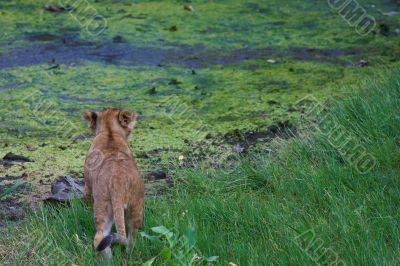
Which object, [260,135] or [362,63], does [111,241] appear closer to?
[260,135]

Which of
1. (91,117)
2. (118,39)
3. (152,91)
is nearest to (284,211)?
(91,117)

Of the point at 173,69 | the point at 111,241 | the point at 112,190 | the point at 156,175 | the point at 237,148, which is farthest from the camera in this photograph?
the point at 173,69

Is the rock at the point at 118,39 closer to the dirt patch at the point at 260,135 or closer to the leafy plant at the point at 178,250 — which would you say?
the dirt patch at the point at 260,135

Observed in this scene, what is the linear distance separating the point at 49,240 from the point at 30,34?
4.93 metres

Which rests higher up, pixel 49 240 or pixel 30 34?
pixel 49 240

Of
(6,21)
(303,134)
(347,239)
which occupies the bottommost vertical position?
(6,21)

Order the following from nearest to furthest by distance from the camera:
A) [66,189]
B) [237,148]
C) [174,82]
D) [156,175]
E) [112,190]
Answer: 1. [112,190]
2. [66,189]
3. [156,175]
4. [237,148]
5. [174,82]

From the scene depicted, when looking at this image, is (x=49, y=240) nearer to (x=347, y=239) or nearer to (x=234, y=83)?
(x=347, y=239)

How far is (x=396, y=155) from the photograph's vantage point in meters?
5.29

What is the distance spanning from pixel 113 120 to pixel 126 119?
0.25 feet

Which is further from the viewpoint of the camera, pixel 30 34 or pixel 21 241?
pixel 30 34

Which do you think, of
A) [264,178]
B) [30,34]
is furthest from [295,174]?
[30,34]

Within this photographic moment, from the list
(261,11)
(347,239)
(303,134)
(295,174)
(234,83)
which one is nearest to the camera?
(347,239)

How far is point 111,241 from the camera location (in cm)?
400
